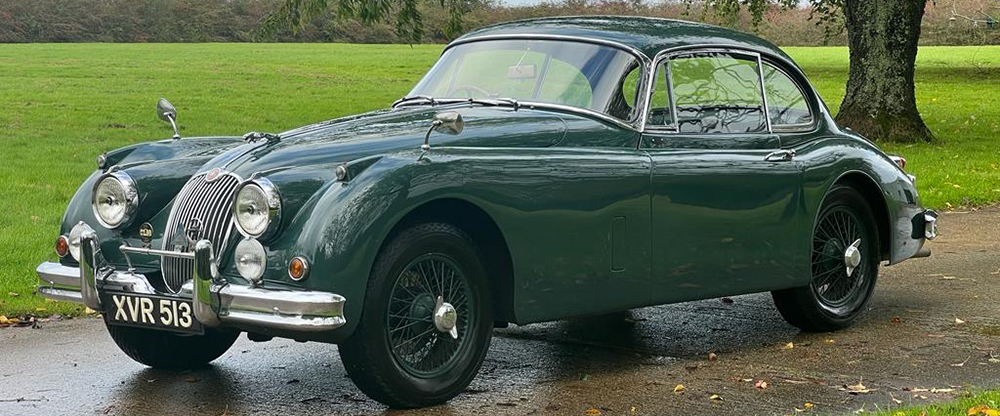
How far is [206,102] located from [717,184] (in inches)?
912

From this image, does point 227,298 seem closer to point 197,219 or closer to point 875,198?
point 197,219

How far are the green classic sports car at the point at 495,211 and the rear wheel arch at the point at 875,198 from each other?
0.5 inches

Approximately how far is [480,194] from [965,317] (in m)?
3.43

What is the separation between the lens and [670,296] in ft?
21.5

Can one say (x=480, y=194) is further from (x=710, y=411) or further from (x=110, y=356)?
(x=110, y=356)

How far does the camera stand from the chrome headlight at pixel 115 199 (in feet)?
19.9

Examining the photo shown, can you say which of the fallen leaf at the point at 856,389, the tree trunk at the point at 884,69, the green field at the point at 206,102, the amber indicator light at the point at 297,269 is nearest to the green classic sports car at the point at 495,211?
the amber indicator light at the point at 297,269

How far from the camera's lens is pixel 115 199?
6121 mm

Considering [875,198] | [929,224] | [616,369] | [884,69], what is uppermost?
[875,198]

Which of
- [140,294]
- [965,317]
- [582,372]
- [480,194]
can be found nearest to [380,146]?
[480,194]

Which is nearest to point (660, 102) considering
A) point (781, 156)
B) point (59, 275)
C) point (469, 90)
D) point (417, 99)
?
point (781, 156)

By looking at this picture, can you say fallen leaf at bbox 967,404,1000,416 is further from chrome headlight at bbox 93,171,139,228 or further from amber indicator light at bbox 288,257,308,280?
chrome headlight at bbox 93,171,139,228

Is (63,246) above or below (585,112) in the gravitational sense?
below

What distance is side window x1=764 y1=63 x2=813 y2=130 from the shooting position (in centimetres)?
742
